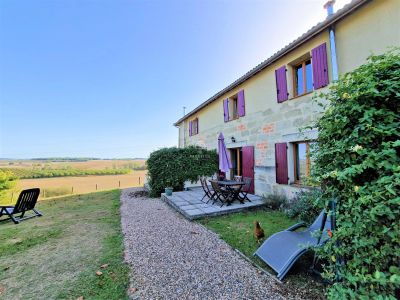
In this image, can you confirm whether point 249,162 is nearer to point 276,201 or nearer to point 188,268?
point 276,201

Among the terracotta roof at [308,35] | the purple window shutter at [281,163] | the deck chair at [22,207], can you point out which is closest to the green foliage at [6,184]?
the deck chair at [22,207]

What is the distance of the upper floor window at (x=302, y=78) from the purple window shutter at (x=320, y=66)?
55cm

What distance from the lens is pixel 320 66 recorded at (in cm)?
602

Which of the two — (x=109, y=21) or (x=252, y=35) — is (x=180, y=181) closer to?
(x=252, y=35)

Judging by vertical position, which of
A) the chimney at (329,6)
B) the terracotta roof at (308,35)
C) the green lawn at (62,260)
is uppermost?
the chimney at (329,6)

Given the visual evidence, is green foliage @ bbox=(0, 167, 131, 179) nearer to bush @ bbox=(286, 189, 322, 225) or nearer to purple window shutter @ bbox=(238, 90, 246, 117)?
purple window shutter @ bbox=(238, 90, 246, 117)

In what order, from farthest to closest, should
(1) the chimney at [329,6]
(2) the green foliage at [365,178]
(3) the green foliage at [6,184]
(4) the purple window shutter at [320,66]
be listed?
1. (3) the green foliage at [6,184]
2. (1) the chimney at [329,6]
3. (4) the purple window shutter at [320,66]
4. (2) the green foliage at [365,178]

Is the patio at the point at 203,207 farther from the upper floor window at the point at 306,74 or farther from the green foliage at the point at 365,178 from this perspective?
the green foliage at the point at 365,178

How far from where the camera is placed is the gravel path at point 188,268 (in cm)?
271

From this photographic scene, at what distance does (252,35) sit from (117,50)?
32.2 feet

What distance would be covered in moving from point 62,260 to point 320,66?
815cm

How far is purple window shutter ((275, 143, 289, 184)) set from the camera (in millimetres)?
7225

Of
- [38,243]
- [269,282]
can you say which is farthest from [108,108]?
Answer: [269,282]

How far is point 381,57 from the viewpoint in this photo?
1.86 metres
